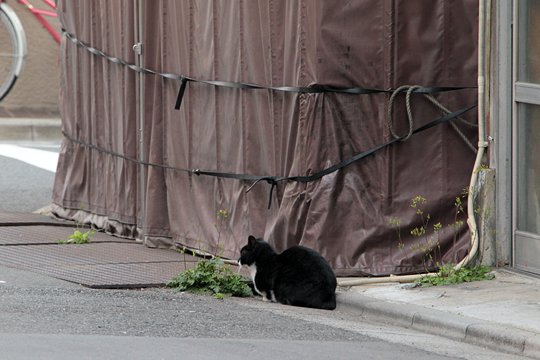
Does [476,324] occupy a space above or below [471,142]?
below

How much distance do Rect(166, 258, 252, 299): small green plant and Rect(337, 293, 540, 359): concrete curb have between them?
779 millimetres

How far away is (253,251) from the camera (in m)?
9.61

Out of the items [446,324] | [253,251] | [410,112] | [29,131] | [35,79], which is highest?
[35,79]

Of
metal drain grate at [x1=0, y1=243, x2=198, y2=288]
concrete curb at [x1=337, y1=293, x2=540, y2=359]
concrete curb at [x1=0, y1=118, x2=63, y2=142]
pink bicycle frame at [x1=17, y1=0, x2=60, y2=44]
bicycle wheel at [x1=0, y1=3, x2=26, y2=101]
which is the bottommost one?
concrete curb at [x1=337, y1=293, x2=540, y2=359]

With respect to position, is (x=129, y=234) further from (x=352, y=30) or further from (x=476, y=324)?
(x=476, y=324)

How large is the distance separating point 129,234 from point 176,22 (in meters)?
2.18

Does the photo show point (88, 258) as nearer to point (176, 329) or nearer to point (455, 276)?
point (455, 276)

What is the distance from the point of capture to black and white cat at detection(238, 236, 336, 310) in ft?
30.0

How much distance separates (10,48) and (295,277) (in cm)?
1152

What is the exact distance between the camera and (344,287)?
9.58 meters

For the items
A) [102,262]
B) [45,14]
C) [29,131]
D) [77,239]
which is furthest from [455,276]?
[45,14]

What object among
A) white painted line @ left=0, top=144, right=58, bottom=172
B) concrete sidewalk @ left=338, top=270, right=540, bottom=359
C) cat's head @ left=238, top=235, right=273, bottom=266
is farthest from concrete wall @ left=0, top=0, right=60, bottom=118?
concrete sidewalk @ left=338, top=270, right=540, bottom=359

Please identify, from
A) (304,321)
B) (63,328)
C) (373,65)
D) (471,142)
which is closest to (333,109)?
(373,65)

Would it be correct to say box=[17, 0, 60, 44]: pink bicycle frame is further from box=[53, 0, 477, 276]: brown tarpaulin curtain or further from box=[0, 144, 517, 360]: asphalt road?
box=[0, 144, 517, 360]: asphalt road
